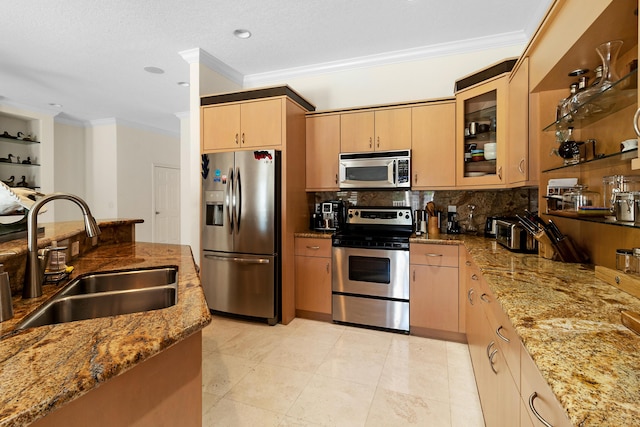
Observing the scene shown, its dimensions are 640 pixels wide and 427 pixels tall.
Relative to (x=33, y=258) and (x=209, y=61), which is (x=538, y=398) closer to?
(x=33, y=258)

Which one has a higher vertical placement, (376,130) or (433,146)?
(376,130)

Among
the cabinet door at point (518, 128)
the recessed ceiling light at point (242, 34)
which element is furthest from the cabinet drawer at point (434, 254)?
the recessed ceiling light at point (242, 34)

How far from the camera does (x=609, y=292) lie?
1240 millimetres

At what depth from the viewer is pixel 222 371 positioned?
2.27 meters

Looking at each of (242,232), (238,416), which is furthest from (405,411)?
(242,232)

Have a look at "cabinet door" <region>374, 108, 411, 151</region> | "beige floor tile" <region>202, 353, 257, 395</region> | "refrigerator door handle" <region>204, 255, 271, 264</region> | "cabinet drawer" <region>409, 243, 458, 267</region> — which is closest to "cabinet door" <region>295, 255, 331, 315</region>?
"refrigerator door handle" <region>204, 255, 271, 264</region>

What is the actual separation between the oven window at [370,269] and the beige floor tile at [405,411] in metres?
1.06

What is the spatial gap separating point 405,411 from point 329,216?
1959mm

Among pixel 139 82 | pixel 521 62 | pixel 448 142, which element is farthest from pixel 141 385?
pixel 139 82

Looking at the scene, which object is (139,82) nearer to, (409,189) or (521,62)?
(409,189)

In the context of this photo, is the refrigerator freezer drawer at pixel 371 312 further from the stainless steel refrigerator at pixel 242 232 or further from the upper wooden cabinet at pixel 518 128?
the upper wooden cabinet at pixel 518 128

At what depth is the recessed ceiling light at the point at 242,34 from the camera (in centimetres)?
291

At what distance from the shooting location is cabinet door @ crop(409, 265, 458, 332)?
272 cm

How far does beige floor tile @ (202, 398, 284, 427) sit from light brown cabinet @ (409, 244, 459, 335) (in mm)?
1515
